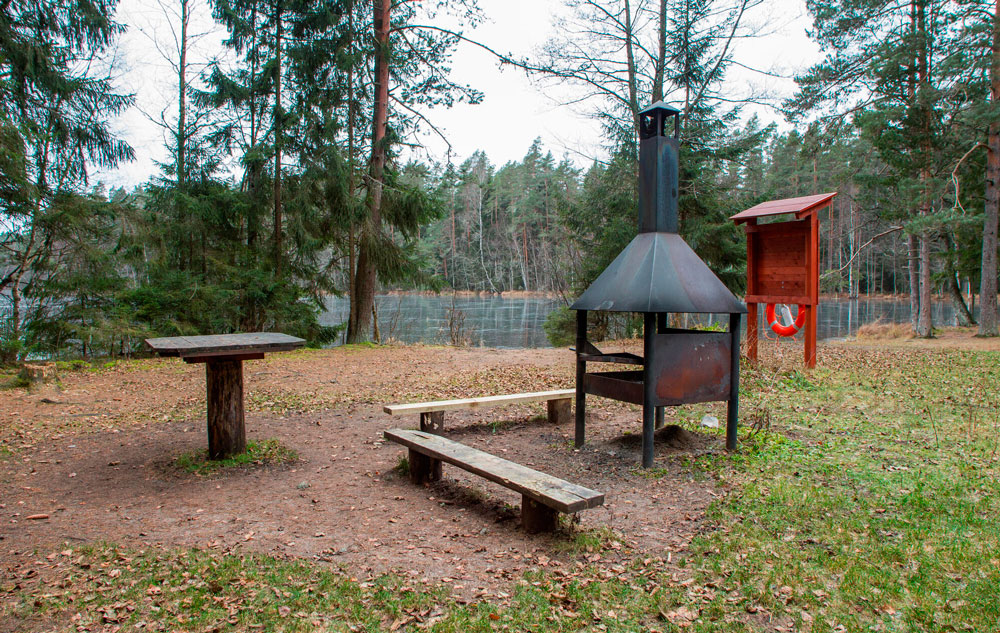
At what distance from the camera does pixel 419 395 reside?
291 inches

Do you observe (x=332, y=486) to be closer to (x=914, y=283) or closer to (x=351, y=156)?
(x=351, y=156)

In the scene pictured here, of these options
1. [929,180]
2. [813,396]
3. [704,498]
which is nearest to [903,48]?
[929,180]

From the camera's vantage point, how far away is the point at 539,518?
3.32 metres

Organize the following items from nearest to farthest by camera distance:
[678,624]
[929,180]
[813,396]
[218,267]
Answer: [678,624] < [813,396] < [218,267] < [929,180]

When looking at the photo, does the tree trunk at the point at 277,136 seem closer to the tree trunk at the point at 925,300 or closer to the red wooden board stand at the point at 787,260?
the red wooden board stand at the point at 787,260

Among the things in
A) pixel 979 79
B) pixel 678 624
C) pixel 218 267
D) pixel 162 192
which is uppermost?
pixel 979 79

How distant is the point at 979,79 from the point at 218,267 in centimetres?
1802

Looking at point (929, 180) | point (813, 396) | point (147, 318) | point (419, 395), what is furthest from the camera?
point (929, 180)

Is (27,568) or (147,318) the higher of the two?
(147,318)

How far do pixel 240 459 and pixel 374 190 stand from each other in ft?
31.3

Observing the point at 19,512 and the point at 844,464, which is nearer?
the point at 19,512

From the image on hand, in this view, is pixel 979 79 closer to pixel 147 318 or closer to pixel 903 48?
pixel 903 48

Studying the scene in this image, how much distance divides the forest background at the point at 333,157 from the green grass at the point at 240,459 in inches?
236

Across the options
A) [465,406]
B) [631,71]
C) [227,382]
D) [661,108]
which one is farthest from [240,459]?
[631,71]
